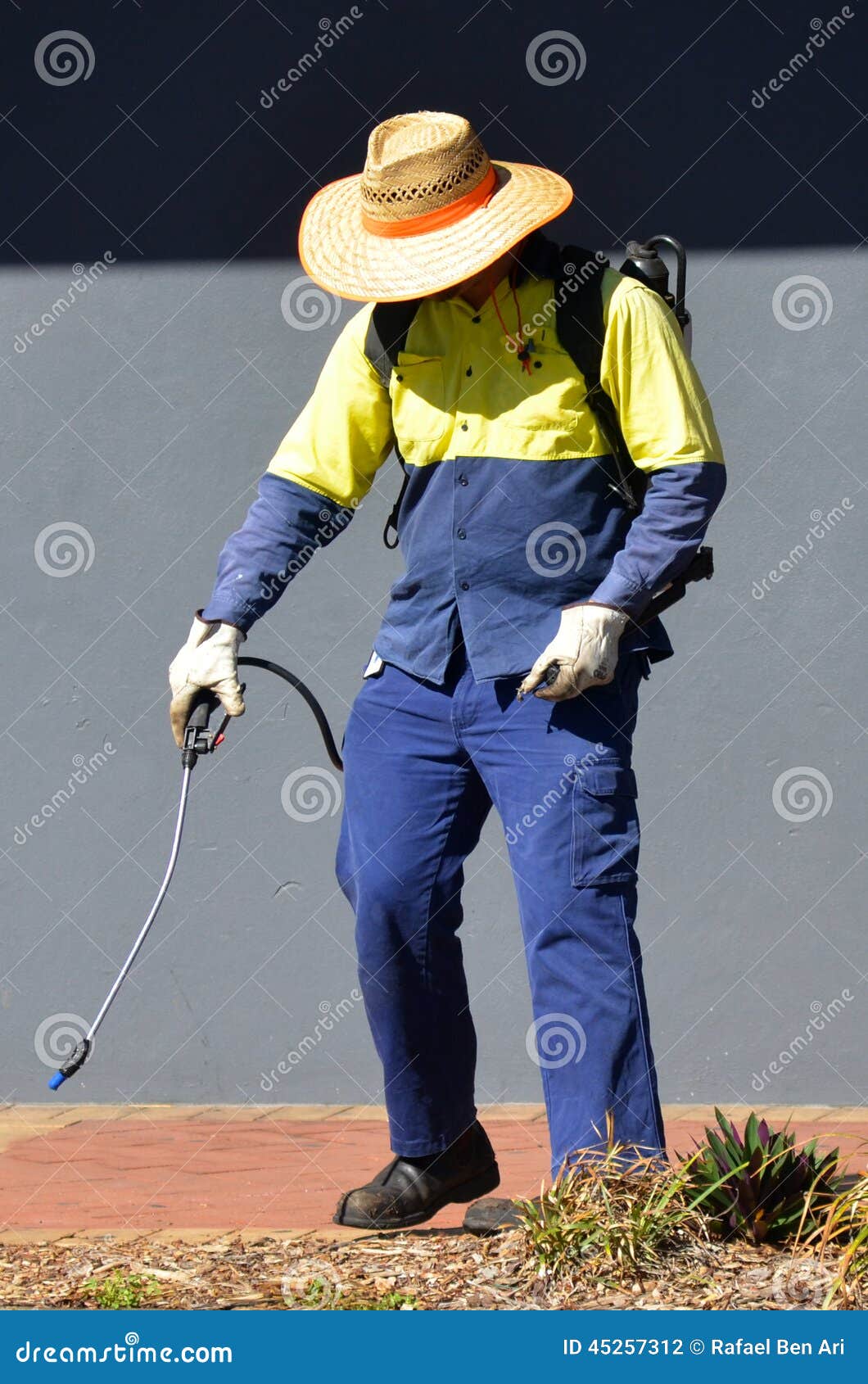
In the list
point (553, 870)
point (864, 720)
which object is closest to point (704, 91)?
point (864, 720)

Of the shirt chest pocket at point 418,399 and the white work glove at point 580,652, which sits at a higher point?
the shirt chest pocket at point 418,399

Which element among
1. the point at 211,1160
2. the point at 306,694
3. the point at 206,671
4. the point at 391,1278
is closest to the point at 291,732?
the point at 211,1160

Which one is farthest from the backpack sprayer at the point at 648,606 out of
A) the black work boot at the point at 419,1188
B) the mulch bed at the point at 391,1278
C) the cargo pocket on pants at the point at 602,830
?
the black work boot at the point at 419,1188

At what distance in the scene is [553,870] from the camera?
318 cm

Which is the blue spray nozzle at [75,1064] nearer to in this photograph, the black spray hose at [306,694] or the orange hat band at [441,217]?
the black spray hose at [306,694]

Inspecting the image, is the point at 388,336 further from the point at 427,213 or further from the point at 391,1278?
the point at 391,1278

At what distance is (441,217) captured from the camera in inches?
130

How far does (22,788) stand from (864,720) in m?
2.54

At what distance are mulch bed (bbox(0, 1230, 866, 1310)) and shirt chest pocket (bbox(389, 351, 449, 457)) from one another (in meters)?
1.56

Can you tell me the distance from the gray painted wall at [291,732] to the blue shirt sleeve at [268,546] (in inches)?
55.5

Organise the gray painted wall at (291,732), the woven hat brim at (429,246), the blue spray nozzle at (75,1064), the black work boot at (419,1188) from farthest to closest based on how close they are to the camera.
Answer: the gray painted wall at (291,732) → the black work boot at (419,1188) → the woven hat brim at (429,246) → the blue spray nozzle at (75,1064)

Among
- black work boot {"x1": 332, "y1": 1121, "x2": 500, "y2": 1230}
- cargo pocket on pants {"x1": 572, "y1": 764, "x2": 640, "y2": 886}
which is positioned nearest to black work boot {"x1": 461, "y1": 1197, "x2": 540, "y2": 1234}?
black work boot {"x1": 332, "y1": 1121, "x2": 500, "y2": 1230}

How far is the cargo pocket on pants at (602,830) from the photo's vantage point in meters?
3.17

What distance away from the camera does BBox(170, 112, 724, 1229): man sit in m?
3.17
